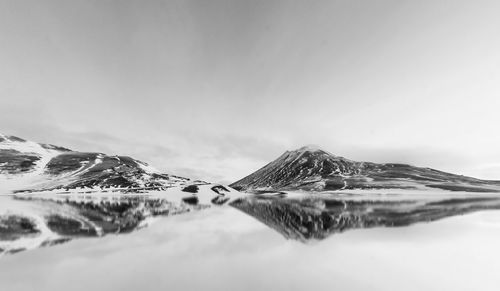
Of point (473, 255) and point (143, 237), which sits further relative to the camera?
point (143, 237)

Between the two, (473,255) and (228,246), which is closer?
(473,255)

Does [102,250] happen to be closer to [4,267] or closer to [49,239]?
[4,267]

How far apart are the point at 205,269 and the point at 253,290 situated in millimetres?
4154

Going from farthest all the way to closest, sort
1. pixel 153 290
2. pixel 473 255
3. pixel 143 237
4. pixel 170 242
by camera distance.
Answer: pixel 143 237
pixel 170 242
pixel 473 255
pixel 153 290

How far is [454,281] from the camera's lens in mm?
14758

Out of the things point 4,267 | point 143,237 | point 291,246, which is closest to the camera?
point 4,267

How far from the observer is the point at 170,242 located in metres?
24.8

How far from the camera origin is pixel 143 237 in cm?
2686

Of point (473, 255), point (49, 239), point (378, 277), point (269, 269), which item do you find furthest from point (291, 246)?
point (49, 239)

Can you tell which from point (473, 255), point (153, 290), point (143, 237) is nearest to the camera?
point (153, 290)

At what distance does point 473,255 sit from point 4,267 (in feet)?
94.3

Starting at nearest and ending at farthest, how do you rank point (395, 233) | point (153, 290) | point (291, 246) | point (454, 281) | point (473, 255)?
point (153, 290) < point (454, 281) < point (473, 255) < point (291, 246) < point (395, 233)

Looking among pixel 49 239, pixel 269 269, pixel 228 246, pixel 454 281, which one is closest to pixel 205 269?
pixel 269 269

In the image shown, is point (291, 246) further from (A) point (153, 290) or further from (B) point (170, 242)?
(A) point (153, 290)
